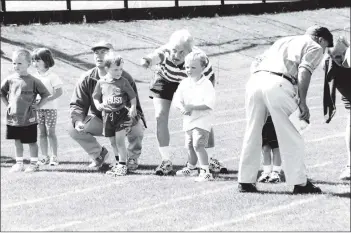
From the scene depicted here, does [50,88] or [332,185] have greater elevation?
[50,88]

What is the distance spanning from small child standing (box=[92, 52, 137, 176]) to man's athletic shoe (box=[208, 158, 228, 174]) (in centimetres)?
104

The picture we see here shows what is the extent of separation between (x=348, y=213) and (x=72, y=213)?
2659mm

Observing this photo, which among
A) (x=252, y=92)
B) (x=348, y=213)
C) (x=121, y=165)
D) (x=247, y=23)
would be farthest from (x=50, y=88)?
(x=247, y=23)

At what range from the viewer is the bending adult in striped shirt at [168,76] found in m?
10.2

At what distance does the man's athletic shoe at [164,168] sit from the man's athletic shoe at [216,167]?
48 centimetres

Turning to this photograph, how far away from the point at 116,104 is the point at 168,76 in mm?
715

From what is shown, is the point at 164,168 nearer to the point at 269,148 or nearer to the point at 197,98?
the point at 197,98

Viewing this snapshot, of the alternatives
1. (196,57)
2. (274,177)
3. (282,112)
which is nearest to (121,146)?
(196,57)

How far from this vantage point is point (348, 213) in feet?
26.0

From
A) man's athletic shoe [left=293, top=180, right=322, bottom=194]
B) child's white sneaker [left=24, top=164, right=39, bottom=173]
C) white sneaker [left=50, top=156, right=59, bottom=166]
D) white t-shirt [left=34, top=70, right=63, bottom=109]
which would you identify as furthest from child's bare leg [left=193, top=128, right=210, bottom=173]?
white t-shirt [left=34, top=70, right=63, bottom=109]

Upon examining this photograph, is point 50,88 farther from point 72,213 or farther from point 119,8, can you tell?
point 119,8

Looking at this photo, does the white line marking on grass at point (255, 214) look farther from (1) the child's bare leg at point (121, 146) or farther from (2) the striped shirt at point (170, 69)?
(1) the child's bare leg at point (121, 146)

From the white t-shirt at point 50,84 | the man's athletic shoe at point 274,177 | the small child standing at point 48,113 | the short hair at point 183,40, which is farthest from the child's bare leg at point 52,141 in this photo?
the man's athletic shoe at point 274,177

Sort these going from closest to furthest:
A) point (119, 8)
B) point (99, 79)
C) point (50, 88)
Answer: point (99, 79) → point (50, 88) → point (119, 8)
